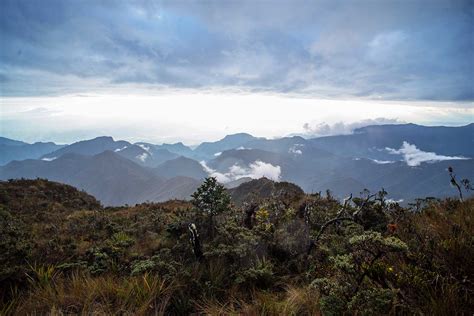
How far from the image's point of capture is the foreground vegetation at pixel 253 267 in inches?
143

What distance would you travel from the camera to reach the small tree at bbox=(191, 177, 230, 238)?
26.9 ft

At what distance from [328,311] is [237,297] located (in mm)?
2230

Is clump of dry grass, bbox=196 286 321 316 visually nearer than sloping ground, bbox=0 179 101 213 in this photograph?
Yes

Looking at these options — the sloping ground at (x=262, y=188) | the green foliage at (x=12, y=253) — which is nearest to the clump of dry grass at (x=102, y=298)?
the green foliage at (x=12, y=253)

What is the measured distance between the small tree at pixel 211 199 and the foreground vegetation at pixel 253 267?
29 mm

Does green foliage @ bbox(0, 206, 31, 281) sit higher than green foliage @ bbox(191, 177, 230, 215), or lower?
lower

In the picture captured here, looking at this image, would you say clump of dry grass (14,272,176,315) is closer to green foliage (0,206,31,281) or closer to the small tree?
green foliage (0,206,31,281)

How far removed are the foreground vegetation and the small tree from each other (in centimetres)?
3

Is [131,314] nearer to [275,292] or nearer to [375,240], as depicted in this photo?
[275,292]

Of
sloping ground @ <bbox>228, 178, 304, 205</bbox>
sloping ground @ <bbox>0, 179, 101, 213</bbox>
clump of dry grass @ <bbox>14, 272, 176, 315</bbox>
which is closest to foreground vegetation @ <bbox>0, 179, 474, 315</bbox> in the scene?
clump of dry grass @ <bbox>14, 272, 176, 315</bbox>

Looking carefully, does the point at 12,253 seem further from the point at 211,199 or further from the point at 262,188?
the point at 262,188

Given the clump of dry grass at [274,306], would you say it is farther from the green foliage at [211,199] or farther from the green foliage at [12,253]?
the green foliage at [12,253]

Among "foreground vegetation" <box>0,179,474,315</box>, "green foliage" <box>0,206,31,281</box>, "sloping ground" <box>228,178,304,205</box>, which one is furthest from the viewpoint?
"sloping ground" <box>228,178,304,205</box>

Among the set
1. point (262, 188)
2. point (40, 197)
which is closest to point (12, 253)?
point (40, 197)
